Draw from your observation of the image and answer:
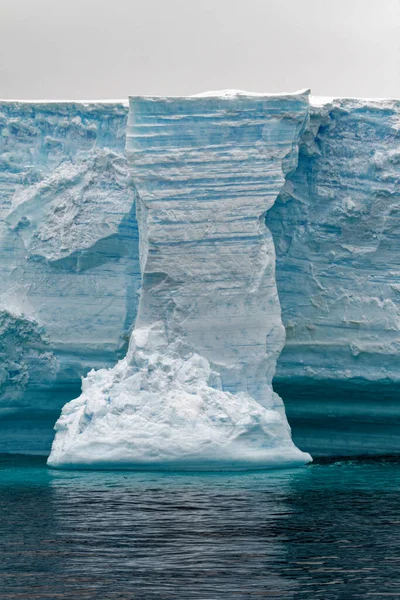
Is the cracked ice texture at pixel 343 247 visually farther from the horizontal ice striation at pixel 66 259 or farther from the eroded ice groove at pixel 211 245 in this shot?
the horizontal ice striation at pixel 66 259

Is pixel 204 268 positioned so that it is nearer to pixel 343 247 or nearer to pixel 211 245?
pixel 211 245

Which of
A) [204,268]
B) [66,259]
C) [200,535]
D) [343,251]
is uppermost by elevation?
[343,251]

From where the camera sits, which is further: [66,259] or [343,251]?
[66,259]

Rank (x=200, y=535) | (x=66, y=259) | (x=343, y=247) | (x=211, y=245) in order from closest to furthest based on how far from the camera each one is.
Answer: (x=200, y=535), (x=211, y=245), (x=343, y=247), (x=66, y=259)

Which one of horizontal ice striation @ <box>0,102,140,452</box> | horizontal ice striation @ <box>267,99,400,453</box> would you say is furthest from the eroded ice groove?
horizontal ice striation @ <box>0,102,140,452</box>

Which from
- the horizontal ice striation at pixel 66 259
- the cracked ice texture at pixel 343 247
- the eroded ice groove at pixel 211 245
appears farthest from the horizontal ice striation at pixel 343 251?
the horizontal ice striation at pixel 66 259

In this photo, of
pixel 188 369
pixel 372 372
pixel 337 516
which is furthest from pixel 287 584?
pixel 372 372

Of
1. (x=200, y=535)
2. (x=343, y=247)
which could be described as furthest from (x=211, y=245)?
(x=200, y=535)

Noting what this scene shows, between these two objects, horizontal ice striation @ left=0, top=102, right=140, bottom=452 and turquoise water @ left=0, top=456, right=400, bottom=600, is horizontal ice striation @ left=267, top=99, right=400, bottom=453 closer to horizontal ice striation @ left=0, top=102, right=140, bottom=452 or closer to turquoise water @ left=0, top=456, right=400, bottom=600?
turquoise water @ left=0, top=456, right=400, bottom=600
